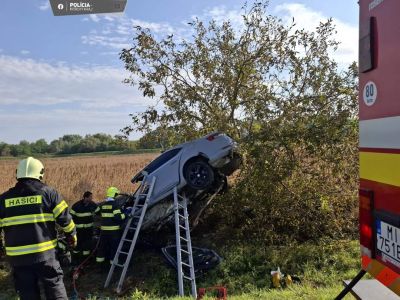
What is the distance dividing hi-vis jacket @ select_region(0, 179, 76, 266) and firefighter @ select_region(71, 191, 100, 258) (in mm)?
Answer: 4400

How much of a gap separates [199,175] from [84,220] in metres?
2.58

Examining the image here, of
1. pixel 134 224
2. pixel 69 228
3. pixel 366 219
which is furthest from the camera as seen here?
pixel 134 224

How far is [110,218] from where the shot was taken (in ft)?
28.7

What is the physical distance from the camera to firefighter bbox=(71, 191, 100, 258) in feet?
30.0

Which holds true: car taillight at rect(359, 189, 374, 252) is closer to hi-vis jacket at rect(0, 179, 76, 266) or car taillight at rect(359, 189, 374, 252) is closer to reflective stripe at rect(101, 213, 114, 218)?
hi-vis jacket at rect(0, 179, 76, 266)

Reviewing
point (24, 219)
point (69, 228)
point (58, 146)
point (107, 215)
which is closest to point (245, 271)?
point (107, 215)

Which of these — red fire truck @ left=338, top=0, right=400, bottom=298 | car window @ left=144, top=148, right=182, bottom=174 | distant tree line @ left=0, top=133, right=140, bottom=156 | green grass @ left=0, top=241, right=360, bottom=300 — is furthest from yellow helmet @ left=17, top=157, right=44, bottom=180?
distant tree line @ left=0, top=133, right=140, bottom=156

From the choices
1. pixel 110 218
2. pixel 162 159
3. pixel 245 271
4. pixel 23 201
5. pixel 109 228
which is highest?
pixel 162 159

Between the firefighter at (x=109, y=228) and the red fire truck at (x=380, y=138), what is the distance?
6.07 metres

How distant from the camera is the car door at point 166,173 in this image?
29.0 ft

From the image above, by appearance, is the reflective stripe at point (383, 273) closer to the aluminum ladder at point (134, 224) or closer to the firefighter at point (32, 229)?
the firefighter at point (32, 229)

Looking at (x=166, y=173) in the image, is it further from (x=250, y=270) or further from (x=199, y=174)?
(x=250, y=270)

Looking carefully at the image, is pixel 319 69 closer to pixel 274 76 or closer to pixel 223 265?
pixel 274 76

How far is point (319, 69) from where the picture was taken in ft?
33.6
